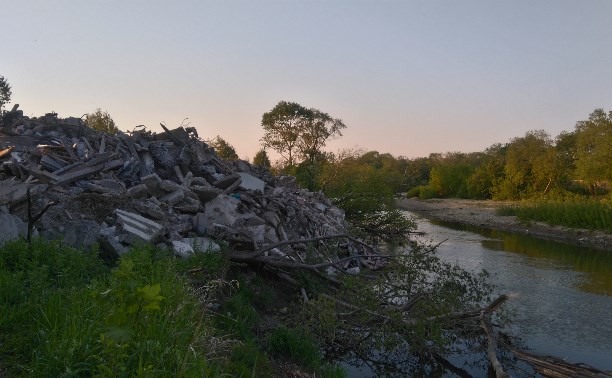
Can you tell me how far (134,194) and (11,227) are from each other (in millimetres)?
2771

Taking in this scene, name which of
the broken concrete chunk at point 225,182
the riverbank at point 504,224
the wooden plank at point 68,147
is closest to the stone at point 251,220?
the broken concrete chunk at point 225,182

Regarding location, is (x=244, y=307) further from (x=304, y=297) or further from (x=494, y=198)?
(x=494, y=198)

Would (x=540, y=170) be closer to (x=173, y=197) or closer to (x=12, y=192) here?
(x=173, y=197)

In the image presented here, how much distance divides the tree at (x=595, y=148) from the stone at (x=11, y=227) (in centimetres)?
3345

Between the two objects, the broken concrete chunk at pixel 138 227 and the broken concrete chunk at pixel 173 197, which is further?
the broken concrete chunk at pixel 173 197

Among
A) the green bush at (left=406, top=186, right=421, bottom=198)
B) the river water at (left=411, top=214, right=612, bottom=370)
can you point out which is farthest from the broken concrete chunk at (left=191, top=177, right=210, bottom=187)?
the green bush at (left=406, top=186, right=421, bottom=198)

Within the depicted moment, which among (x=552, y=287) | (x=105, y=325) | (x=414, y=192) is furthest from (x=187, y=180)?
(x=414, y=192)

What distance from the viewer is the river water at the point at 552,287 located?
30.8 ft

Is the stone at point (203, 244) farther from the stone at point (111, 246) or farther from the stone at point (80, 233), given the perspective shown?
the stone at point (80, 233)

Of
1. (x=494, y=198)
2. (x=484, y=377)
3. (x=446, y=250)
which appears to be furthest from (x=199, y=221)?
(x=494, y=198)

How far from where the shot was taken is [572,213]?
2767cm

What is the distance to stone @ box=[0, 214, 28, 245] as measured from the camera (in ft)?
21.9

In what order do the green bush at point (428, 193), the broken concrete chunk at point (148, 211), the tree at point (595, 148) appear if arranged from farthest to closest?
the green bush at point (428, 193)
the tree at point (595, 148)
the broken concrete chunk at point (148, 211)

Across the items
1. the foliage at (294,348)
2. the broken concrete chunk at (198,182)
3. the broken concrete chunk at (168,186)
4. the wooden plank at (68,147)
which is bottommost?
the foliage at (294,348)
